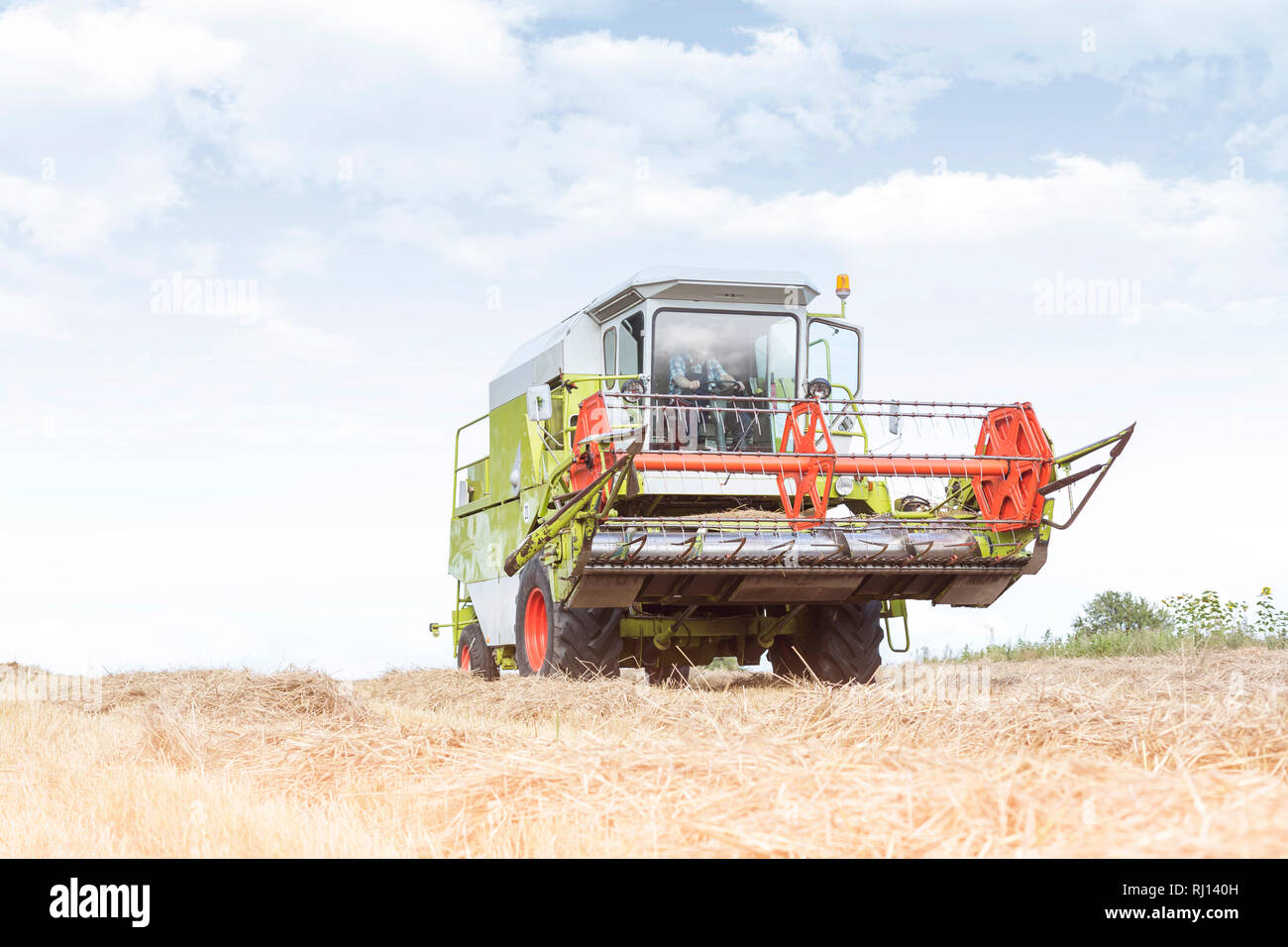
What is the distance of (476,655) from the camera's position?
12203mm

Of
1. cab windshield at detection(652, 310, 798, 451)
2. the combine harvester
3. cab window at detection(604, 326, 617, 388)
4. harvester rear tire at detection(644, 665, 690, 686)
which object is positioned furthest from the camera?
cab window at detection(604, 326, 617, 388)

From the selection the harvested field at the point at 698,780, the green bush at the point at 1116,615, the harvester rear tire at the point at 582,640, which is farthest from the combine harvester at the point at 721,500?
the green bush at the point at 1116,615

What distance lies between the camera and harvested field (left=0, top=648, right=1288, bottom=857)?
116 inches

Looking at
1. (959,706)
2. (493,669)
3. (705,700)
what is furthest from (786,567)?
(493,669)

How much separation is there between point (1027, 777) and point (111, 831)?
9.77 ft

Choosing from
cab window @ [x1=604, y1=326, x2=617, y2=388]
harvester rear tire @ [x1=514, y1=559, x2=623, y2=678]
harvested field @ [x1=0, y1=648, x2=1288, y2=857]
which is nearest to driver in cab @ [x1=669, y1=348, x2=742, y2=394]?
cab window @ [x1=604, y1=326, x2=617, y2=388]

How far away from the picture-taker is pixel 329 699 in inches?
281

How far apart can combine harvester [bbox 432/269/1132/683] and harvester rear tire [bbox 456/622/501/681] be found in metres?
0.14

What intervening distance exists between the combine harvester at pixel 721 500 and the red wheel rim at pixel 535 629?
0.02 meters

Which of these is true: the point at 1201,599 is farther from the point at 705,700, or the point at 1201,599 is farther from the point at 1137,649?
the point at 705,700

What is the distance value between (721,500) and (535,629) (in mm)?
1774

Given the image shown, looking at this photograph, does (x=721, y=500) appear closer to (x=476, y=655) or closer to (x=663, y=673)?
(x=663, y=673)

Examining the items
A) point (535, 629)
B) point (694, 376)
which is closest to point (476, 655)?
point (535, 629)

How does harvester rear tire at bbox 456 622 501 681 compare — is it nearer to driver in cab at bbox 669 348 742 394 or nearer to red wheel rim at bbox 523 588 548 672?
red wheel rim at bbox 523 588 548 672
